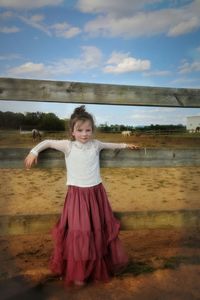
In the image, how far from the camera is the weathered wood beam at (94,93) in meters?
3.19

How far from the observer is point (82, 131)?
3.02 meters

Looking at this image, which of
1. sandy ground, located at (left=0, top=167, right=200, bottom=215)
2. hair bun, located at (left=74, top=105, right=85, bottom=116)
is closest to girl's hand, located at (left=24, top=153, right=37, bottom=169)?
hair bun, located at (left=74, top=105, right=85, bottom=116)

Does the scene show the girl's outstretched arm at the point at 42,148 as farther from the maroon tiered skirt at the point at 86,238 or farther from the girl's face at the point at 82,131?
the maroon tiered skirt at the point at 86,238

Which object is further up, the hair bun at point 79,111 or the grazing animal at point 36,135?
the hair bun at point 79,111

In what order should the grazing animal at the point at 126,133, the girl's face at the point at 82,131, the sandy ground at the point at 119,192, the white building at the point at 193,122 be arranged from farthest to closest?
the white building at the point at 193,122 → the grazing animal at the point at 126,133 → the sandy ground at the point at 119,192 → the girl's face at the point at 82,131

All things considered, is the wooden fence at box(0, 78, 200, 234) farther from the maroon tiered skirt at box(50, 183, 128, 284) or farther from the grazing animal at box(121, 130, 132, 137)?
the grazing animal at box(121, 130, 132, 137)

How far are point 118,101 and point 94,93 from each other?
9.6 inches

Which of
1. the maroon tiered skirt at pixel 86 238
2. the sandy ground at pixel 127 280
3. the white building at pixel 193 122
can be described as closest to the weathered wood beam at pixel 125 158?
the maroon tiered skirt at pixel 86 238

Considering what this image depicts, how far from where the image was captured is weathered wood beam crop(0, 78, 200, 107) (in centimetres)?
319

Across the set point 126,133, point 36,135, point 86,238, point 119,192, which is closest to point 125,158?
point 86,238

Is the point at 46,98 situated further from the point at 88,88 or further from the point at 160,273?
the point at 160,273

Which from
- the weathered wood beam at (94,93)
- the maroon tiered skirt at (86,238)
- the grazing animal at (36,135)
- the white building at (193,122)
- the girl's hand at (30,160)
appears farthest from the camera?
the white building at (193,122)

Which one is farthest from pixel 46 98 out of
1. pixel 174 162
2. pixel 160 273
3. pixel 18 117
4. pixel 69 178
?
pixel 18 117

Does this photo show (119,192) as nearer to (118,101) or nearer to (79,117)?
(118,101)
